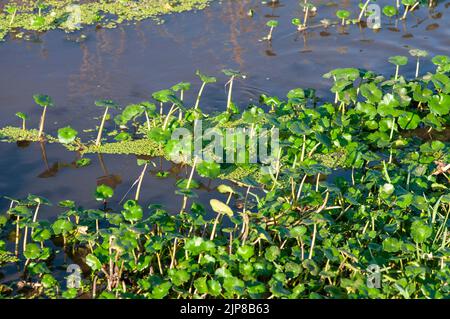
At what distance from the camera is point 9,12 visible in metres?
6.80

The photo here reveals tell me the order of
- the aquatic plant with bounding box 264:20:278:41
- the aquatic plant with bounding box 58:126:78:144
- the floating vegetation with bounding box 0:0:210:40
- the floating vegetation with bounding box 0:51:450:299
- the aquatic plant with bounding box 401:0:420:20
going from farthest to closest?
1. the aquatic plant with bounding box 401:0:420:20
2. the floating vegetation with bounding box 0:0:210:40
3. the aquatic plant with bounding box 264:20:278:41
4. the aquatic plant with bounding box 58:126:78:144
5. the floating vegetation with bounding box 0:51:450:299

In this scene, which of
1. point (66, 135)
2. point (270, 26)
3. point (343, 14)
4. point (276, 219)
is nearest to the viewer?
point (276, 219)

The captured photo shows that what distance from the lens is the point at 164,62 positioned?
20.2 feet

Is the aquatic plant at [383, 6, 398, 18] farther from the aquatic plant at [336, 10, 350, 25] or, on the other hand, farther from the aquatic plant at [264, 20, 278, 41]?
the aquatic plant at [264, 20, 278, 41]

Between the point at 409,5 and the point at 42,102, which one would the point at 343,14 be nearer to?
the point at 409,5

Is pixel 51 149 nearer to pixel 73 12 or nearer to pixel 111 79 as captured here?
pixel 111 79

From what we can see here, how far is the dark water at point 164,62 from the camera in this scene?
474cm

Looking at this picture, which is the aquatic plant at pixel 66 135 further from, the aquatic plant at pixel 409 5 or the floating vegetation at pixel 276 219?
the aquatic plant at pixel 409 5

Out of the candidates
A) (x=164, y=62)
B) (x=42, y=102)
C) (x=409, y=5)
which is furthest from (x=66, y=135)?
(x=409, y=5)

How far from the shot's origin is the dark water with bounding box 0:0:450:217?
187 inches

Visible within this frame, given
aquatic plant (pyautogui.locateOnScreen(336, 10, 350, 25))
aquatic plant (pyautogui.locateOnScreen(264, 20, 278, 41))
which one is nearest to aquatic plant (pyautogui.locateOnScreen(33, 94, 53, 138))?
aquatic plant (pyautogui.locateOnScreen(264, 20, 278, 41))

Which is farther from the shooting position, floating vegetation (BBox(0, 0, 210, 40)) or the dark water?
floating vegetation (BBox(0, 0, 210, 40))

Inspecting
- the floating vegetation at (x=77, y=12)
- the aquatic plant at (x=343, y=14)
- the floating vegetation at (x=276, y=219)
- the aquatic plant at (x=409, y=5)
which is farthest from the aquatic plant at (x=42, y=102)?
the aquatic plant at (x=409, y=5)
